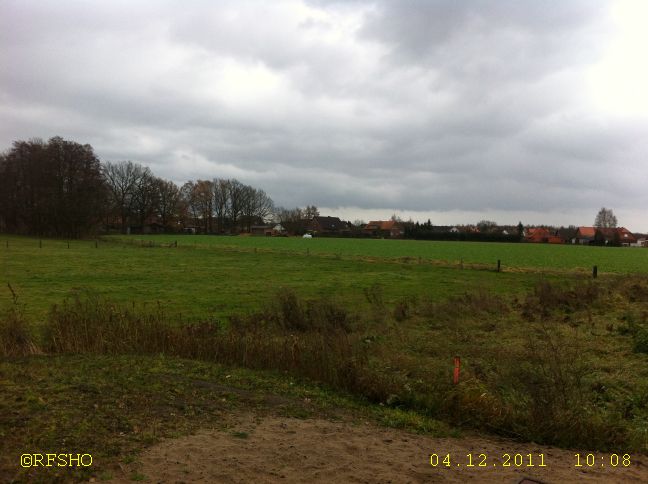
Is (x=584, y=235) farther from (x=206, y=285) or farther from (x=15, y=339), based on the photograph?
(x=15, y=339)

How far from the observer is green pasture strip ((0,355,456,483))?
4.37 m

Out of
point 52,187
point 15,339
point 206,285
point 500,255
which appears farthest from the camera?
point 52,187

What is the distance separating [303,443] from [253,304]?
13.7m

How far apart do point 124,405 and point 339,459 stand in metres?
2.87

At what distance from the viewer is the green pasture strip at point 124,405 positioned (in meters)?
4.37

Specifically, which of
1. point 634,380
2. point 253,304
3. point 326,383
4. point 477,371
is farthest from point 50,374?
point 253,304

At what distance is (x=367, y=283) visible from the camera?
27.9 m

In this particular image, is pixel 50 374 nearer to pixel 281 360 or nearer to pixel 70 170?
pixel 281 360

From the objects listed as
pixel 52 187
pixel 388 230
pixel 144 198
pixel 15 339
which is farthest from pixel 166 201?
pixel 15 339

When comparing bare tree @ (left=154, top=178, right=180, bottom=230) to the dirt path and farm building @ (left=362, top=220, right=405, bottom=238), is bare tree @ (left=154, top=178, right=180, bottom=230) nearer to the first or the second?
farm building @ (left=362, top=220, right=405, bottom=238)

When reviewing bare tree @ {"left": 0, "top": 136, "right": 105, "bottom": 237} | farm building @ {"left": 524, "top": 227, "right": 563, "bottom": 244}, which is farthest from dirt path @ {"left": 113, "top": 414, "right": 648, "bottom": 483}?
farm building @ {"left": 524, "top": 227, "right": 563, "bottom": 244}
